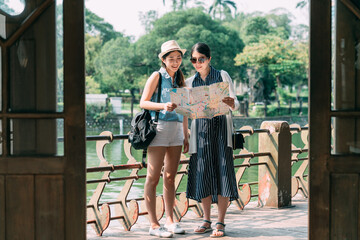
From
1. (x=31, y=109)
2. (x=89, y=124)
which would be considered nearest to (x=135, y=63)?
(x=89, y=124)

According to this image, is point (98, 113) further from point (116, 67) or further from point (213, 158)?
point (213, 158)

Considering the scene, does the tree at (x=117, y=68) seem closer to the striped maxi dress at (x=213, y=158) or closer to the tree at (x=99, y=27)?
the tree at (x=99, y=27)

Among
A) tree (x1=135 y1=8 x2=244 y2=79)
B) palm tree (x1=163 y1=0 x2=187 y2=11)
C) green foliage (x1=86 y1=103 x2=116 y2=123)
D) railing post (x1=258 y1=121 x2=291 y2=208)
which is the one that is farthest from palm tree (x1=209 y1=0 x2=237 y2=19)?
railing post (x1=258 y1=121 x2=291 y2=208)

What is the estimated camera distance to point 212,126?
4.26 m

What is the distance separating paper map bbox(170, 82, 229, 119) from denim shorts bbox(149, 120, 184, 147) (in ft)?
0.68

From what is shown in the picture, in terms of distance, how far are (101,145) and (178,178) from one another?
1021mm

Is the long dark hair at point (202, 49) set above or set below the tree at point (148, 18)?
below

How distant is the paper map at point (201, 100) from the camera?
3925 millimetres

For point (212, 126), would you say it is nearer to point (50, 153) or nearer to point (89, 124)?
point (50, 153)

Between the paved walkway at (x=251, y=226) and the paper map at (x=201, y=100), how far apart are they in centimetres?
106

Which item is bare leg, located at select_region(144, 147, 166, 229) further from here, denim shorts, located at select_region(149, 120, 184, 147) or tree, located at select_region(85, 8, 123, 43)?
tree, located at select_region(85, 8, 123, 43)

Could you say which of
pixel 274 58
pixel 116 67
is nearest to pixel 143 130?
pixel 116 67

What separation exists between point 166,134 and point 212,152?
0.43 m

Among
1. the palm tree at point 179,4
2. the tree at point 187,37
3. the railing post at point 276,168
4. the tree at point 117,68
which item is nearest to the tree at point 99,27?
the palm tree at point 179,4
